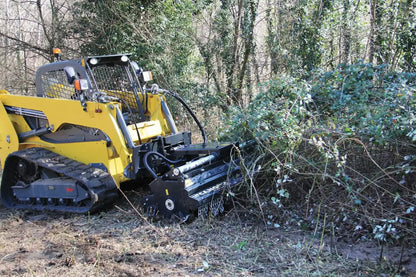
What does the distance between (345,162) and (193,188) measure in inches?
72.1

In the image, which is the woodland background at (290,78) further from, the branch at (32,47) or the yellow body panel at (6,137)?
the yellow body panel at (6,137)

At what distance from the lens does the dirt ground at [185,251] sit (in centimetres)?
394

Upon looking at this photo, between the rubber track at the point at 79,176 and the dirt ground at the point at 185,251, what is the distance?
28 cm

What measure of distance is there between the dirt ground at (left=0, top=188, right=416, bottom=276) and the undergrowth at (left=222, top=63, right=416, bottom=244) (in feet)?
0.90

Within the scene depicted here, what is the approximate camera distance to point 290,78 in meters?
6.06

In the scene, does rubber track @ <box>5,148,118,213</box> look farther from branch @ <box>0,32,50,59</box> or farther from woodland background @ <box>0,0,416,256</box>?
branch @ <box>0,32,50,59</box>

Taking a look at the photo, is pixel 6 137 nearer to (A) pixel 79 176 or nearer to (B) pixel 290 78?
(A) pixel 79 176

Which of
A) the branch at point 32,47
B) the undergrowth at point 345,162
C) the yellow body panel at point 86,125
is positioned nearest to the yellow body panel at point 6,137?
the yellow body panel at point 86,125

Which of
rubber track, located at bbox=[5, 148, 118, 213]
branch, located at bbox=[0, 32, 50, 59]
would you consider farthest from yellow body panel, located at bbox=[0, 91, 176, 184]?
branch, located at bbox=[0, 32, 50, 59]

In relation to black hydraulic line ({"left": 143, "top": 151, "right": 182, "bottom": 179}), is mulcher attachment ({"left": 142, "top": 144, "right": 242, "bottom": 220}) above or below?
below

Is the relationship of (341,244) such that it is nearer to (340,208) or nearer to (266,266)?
(340,208)

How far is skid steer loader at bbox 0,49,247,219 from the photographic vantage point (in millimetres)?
5309

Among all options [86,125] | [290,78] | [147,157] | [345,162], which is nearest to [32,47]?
[86,125]

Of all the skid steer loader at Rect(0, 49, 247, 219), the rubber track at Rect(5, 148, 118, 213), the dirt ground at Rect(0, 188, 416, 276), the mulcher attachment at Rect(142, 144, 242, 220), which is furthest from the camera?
the rubber track at Rect(5, 148, 118, 213)
